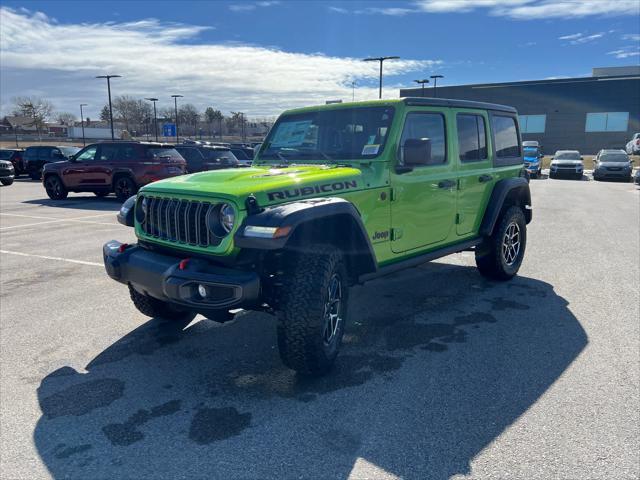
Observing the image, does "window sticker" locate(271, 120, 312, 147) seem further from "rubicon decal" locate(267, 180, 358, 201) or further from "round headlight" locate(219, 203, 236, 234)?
"round headlight" locate(219, 203, 236, 234)

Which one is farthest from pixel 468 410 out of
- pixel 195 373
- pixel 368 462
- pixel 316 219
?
pixel 195 373

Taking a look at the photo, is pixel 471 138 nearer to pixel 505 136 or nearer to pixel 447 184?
pixel 447 184

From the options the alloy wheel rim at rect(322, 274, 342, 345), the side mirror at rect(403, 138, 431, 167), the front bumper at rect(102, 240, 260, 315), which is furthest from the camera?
the side mirror at rect(403, 138, 431, 167)

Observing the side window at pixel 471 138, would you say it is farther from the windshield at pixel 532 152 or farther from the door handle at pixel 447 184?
the windshield at pixel 532 152

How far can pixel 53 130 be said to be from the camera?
356 ft

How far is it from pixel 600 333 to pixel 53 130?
122058 mm

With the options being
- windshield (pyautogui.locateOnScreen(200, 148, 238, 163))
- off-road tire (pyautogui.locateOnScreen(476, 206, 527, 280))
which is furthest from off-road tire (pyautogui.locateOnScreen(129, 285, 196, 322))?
windshield (pyautogui.locateOnScreen(200, 148, 238, 163))

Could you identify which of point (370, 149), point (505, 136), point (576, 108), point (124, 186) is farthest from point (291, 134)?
point (576, 108)

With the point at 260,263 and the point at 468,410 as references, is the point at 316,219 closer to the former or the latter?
the point at 260,263

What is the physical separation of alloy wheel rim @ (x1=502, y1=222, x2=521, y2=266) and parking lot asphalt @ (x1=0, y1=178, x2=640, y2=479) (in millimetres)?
336

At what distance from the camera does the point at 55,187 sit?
1531cm

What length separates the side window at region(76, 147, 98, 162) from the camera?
579 inches

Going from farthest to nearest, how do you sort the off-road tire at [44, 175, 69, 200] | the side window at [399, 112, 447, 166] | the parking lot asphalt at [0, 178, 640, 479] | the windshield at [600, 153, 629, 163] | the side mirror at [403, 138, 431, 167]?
the windshield at [600, 153, 629, 163]
the off-road tire at [44, 175, 69, 200]
the side window at [399, 112, 447, 166]
the side mirror at [403, 138, 431, 167]
the parking lot asphalt at [0, 178, 640, 479]

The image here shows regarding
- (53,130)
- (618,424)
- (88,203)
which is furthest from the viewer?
(53,130)
